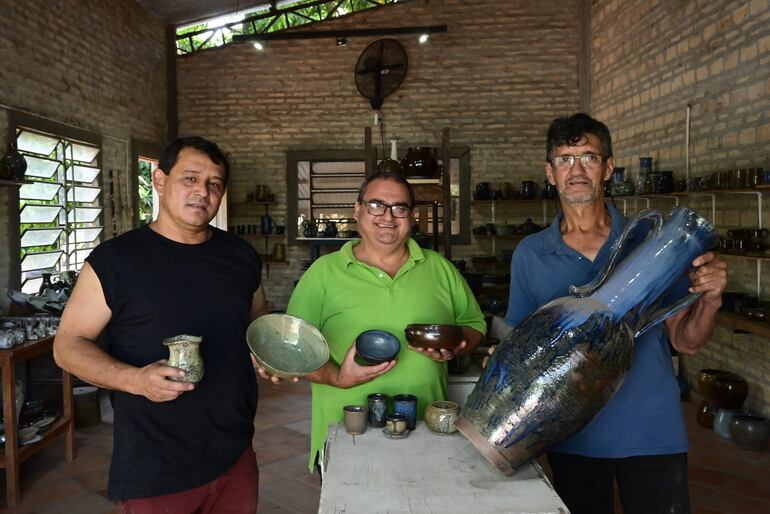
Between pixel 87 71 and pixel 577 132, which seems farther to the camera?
pixel 87 71

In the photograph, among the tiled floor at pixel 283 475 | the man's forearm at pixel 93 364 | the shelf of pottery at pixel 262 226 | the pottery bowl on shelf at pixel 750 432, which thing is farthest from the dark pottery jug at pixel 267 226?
the man's forearm at pixel 93 364

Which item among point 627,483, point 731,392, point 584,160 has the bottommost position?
point 731,392

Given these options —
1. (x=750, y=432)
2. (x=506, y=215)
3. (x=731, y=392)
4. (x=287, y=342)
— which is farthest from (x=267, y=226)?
(x=287, y=342)

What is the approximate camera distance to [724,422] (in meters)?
4.27

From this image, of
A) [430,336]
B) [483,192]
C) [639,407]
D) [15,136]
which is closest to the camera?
[639,407]

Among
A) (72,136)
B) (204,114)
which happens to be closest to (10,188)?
(72,136)

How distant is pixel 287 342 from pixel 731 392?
390 centimetres

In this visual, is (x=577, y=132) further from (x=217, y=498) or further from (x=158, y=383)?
(x=217, y=498)

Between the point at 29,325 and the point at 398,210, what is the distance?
299 centimetres

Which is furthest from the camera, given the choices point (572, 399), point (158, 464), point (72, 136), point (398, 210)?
point (72, 136)

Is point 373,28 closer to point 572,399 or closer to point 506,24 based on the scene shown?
point 506,24

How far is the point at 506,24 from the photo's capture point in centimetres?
844

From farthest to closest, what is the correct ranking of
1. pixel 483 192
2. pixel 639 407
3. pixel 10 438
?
pixel 483 192 → pixel 10 438 → pixel 639 407

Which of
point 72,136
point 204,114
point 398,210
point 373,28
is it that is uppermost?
point 373,28
